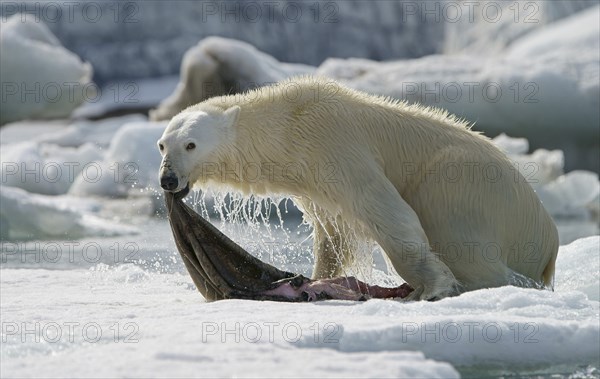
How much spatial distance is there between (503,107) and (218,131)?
10147 mm

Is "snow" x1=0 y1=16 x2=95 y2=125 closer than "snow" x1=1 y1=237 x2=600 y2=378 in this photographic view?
No

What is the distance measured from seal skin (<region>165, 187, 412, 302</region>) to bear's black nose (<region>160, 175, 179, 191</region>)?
0.68 ft

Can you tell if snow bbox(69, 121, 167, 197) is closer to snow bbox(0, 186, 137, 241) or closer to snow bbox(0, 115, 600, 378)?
snow bbox(0, 186, 137, 241)

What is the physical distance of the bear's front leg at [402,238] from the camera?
5.26 metres

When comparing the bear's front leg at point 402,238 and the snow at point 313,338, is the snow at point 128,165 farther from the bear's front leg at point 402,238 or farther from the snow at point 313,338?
the snow at point 313,338

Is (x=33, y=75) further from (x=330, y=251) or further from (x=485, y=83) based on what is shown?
(x=330, y=251)

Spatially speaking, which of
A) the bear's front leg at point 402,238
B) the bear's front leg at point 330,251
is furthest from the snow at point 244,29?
the bear's front leg at point 402,238

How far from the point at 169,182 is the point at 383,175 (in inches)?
45.9

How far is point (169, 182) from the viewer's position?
5215 mm

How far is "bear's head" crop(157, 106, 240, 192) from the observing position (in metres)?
5.27

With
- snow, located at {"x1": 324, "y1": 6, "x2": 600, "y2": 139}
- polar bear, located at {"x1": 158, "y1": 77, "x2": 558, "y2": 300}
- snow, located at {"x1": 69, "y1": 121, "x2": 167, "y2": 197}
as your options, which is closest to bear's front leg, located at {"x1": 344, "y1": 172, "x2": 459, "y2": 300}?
polar bear, located at {"x1": 158, "y1": 77, "x2": 558, "y2": 300}

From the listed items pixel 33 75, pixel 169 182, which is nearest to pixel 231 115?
pixel 169 182

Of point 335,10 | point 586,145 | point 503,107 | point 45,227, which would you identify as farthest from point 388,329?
point 335,10

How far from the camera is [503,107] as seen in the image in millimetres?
14953
